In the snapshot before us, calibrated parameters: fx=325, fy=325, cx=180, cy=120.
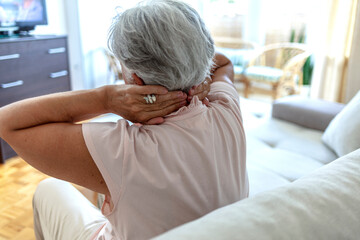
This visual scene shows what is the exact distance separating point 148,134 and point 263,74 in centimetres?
358

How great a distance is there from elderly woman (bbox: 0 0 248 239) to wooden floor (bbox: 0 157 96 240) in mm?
1285

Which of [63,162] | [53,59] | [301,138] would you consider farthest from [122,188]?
[53,59]

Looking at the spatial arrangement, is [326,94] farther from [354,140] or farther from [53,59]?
[53,59]

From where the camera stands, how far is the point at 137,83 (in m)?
0.83

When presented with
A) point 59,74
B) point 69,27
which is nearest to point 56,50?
point 59,74

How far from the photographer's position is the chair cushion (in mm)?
4023

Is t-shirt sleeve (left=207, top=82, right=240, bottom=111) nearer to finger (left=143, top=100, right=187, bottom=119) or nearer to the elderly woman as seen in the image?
the elderly woman

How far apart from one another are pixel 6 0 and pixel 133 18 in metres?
2.75

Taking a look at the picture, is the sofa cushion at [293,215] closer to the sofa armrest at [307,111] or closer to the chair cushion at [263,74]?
the sofa armrest at [307,111]

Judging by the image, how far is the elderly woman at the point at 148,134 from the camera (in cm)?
73

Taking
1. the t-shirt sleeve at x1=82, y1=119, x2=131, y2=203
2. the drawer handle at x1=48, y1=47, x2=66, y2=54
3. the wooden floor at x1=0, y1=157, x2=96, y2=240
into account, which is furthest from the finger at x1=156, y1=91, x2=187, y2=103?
the drawer handle at x1=48, y1=47, x2=66, y2=54

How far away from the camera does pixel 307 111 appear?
2205 millimetres

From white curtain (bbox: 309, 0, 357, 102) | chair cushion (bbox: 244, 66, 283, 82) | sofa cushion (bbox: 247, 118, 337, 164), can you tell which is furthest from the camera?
chair cushion (bbox: 244, 66, 283, 82)

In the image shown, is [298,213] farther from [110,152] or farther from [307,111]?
[307,111]
